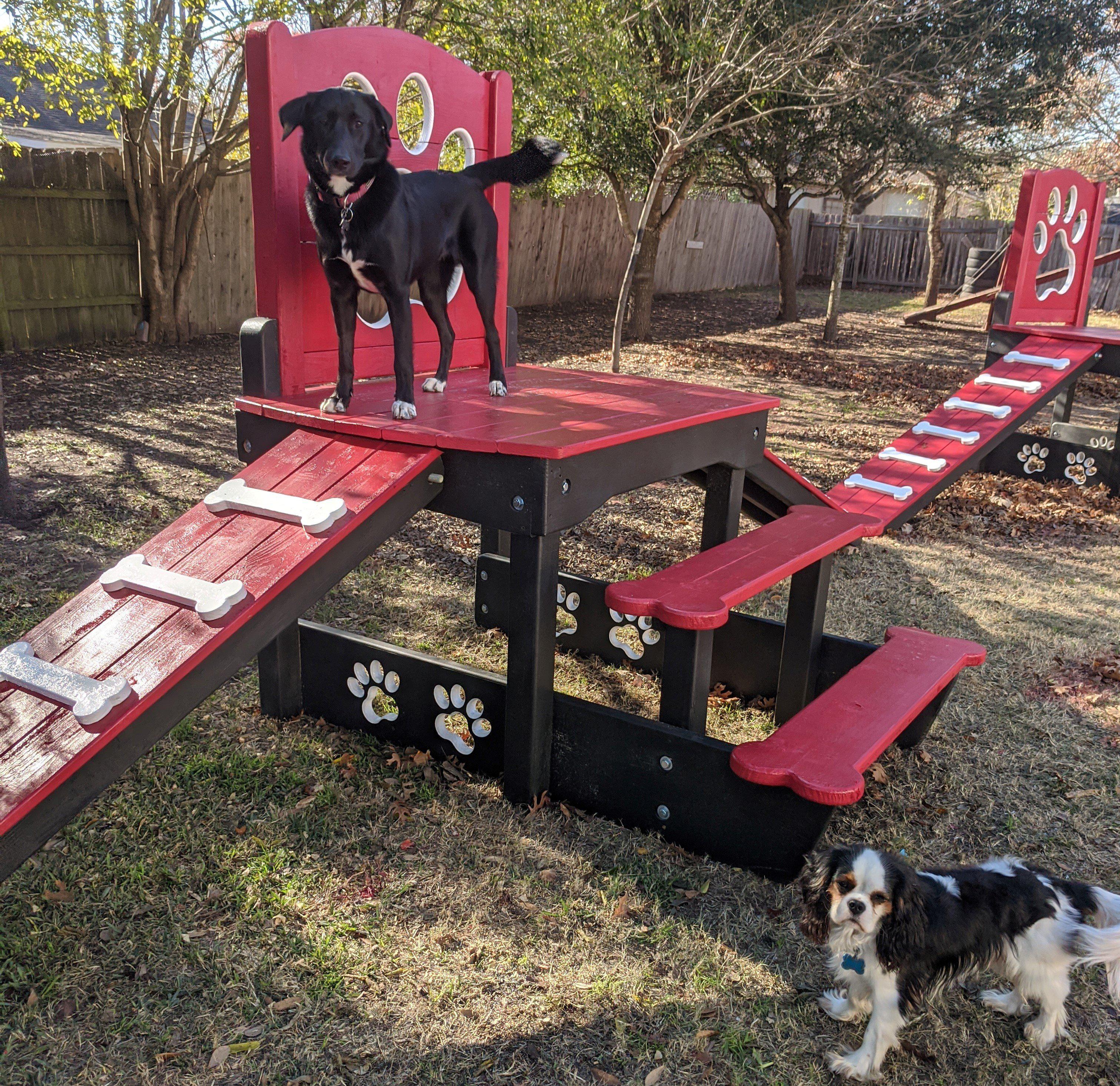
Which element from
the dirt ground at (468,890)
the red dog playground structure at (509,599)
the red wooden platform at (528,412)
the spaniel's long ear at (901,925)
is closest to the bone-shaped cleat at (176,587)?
the red dog playground structure at (509,599)

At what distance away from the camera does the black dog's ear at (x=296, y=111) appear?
2.93 metres

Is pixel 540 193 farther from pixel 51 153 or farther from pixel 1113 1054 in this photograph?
pixel 1113 1054

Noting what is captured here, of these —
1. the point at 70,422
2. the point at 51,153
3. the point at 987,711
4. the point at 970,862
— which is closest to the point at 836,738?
the point at 970,862

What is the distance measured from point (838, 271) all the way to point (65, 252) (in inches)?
394

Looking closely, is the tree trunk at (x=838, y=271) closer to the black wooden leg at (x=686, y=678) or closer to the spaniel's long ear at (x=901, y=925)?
the black wooden leg at (x=686, y=678)

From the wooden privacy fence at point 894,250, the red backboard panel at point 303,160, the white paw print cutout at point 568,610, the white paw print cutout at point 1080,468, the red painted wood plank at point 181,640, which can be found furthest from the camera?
the wooden privacy fence at point 894,250

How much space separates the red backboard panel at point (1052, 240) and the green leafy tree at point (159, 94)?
647cm

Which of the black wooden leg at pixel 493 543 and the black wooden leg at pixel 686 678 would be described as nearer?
the black wooden leg at pixel 686 678

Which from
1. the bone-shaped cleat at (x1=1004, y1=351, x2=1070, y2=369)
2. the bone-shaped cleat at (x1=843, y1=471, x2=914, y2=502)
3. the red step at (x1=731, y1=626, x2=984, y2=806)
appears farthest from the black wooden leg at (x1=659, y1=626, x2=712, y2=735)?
the bone-shaped cleat at (x1=1004, y1=351, x2=1070, y2=369)

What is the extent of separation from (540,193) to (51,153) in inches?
226

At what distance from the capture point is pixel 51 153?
34.4 ft

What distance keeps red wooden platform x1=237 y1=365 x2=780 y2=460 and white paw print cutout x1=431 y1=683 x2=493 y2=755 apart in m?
0.97

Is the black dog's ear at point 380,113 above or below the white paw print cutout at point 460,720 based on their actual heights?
above

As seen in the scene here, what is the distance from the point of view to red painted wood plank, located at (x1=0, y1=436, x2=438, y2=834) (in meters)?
2.22
